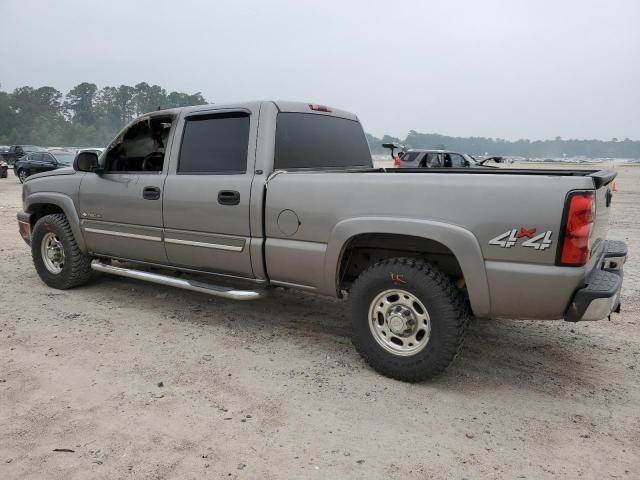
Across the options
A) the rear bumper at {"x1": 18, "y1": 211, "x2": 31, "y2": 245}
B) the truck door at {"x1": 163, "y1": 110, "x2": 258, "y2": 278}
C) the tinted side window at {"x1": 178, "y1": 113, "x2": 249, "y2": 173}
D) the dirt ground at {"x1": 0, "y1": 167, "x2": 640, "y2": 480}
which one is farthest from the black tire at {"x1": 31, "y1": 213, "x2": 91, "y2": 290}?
the tinted side window at {"x1": 178, "y1": 113, "x2": 249, "y2": 173}

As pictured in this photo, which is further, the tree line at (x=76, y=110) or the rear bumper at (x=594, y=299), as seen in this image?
the tree line at (x=76, y=110)

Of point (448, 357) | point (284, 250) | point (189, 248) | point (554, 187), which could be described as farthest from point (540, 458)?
point (189, 248)

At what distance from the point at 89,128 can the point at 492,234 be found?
107 m

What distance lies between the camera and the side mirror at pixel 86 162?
4.79 metres

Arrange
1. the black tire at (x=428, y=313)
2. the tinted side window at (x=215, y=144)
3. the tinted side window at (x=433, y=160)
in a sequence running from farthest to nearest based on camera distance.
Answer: the tinted side window at (x=433, y=160), the tinted side window at (x=215, y=144), the black tire at (x=428, y=313)

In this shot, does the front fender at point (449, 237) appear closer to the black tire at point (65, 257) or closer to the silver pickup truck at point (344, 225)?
the silver pickup truck at point (344, 225)

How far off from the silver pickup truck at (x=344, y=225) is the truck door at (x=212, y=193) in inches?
0.5

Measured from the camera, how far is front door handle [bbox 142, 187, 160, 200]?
4.43m

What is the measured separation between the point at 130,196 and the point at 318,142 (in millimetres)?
1808

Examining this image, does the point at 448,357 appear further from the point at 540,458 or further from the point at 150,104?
the point at 150,104

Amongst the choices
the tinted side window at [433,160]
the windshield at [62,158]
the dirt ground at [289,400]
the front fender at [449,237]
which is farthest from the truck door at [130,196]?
the windshield at [62,158]

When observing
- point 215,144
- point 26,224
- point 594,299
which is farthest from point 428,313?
point 26,224

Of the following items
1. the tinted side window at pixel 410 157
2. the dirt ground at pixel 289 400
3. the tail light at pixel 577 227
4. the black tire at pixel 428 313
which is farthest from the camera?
the tinted side window at pixel 410 157

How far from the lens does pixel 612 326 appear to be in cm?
454
